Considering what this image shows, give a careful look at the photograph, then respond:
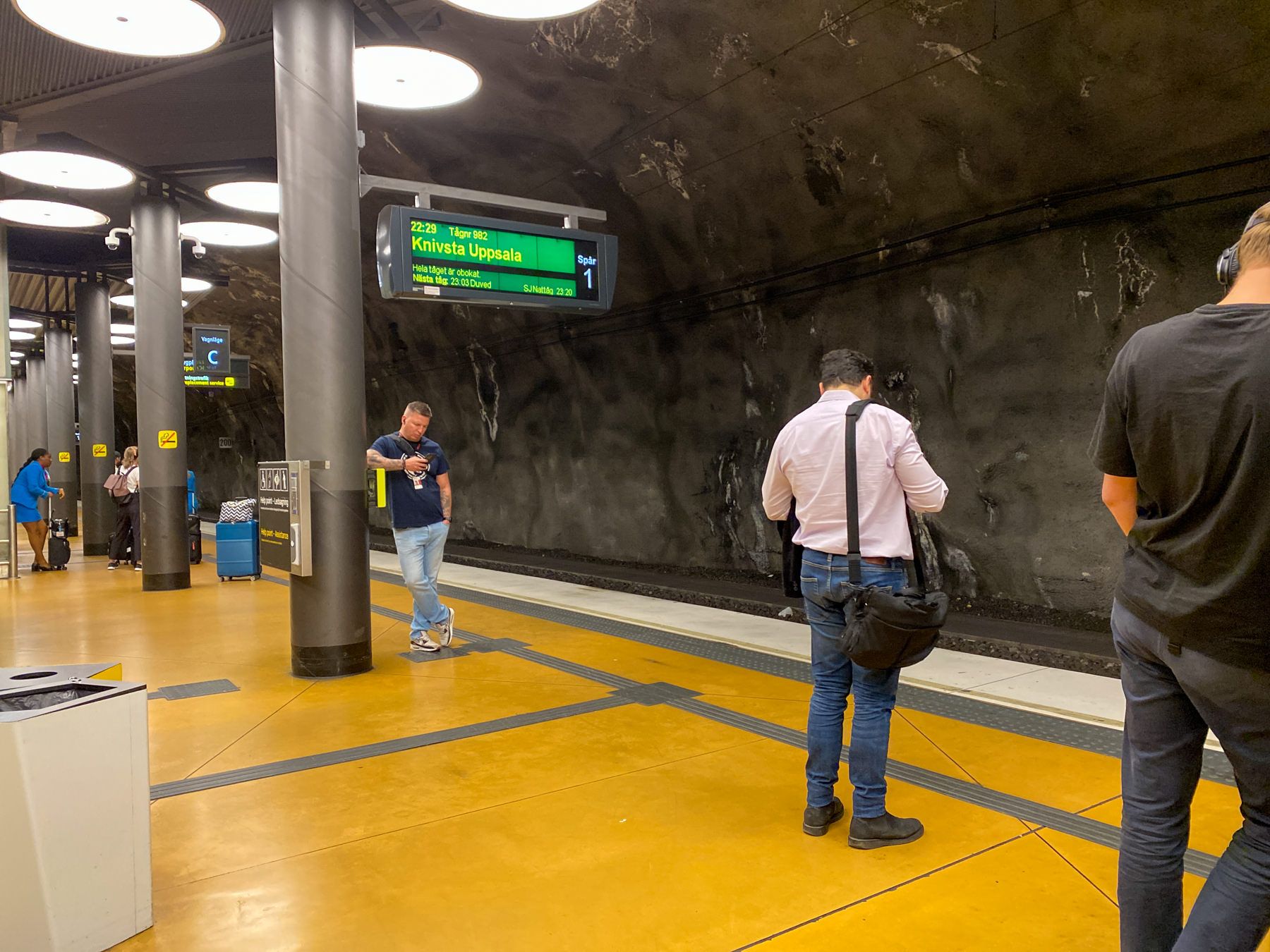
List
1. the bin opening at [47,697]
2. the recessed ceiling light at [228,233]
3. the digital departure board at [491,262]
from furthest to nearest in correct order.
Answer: the recessed ceiling light at [228,233] → the digital departure board at [491,262] → the bin opening at [47,697]

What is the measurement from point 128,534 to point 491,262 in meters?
9.16

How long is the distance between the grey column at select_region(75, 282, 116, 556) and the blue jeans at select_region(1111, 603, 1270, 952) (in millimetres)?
16906

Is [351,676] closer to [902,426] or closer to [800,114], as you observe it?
[902,426]

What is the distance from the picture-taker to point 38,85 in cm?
877

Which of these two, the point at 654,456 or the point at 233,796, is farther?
the point at 654,456

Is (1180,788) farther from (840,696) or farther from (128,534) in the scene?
(128,534)

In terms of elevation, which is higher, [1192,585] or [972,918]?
[1192,585]

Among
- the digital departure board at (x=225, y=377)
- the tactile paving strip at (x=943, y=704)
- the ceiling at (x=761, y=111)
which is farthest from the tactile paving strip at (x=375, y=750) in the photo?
the digital departure board at (x=225, y=377)

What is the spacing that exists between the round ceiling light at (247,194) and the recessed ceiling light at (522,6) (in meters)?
5.47

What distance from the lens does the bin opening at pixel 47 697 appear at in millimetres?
2639

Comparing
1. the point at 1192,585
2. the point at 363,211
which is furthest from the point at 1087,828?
the point at 363,211

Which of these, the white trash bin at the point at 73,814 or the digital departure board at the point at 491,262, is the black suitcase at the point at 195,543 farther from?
the white trash bin at the point at 73,814

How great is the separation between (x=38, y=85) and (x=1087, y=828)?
10.5 metres

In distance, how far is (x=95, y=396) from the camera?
617 inches
